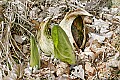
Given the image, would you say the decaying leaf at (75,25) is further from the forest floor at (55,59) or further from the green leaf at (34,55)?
the green leaf at (34,55)


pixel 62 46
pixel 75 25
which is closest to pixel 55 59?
pixel 62 46

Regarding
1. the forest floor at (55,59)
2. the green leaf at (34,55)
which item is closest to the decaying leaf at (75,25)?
the forest floor at (55,59)

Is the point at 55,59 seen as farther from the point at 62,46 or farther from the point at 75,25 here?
the point at 75,25

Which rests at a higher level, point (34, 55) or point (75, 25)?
point (75, 25)

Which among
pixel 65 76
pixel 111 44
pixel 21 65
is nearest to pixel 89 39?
pixel 111 44

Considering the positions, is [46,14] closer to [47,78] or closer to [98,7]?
[98,7]

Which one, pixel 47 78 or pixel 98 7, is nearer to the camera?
pixel 47 78
